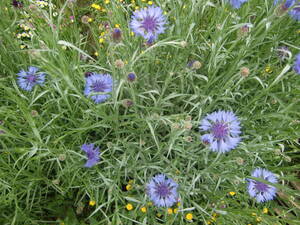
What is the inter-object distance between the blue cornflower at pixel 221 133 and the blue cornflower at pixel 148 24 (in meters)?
0.35

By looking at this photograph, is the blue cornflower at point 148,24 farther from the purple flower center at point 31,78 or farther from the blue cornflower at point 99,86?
the purple flower center at point 31,78

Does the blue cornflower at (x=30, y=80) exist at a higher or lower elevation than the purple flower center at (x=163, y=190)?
higher

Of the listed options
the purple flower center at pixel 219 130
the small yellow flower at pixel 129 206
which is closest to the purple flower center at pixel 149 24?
the purple flower center at pixel 219 130

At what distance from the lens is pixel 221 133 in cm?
99

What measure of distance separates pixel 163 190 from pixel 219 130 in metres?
0.33

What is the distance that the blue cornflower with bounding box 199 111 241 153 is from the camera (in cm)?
98

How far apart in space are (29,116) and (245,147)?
81cm

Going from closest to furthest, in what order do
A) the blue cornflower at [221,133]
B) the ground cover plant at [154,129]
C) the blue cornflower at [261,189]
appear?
the blue cornflower at [221,133] → the ground cover plant at [154,129] → the blue cornflower at [261,189]

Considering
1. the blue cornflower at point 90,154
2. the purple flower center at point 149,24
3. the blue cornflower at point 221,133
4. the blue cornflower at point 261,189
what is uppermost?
the purple flower center at point 149,24

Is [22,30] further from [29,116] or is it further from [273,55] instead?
[273,55]

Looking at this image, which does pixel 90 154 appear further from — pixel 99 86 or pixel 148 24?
pixel 148 24

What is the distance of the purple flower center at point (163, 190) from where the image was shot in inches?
44.4

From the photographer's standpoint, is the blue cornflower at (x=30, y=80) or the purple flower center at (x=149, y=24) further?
the blue cornflower at (x=30, y=80)

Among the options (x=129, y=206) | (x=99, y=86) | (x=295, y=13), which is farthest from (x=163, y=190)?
(x=295, y=13)
